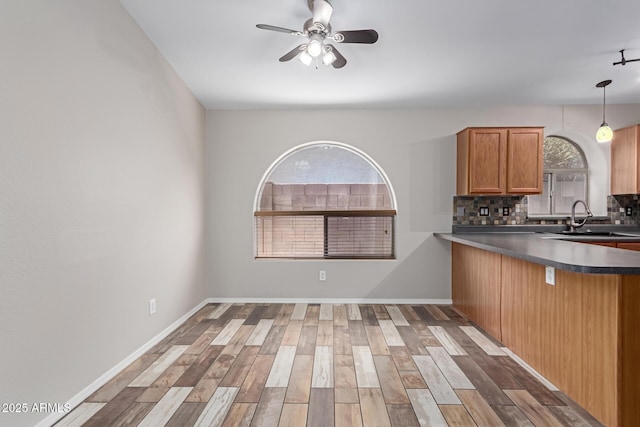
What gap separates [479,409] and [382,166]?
9.64 ft

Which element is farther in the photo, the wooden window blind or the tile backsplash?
the wooden window blind

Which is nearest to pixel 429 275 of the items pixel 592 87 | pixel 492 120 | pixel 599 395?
pixel 492 120

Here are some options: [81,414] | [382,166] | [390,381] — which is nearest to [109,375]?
[81,414]

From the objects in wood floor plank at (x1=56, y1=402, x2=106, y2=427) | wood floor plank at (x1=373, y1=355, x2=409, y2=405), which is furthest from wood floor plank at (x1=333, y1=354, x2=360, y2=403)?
wood floor plank at (x1=56, y1=402, x2=106, y2=427)

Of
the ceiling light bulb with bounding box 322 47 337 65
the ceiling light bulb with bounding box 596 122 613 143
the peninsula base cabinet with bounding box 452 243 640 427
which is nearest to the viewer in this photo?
the peninsula base cabinet with bounding box 452 243 640 427

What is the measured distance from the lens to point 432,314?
387cm

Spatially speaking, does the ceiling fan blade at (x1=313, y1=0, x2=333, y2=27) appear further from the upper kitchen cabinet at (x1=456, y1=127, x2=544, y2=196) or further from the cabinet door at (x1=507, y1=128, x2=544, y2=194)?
the cabinet door at (x1=507, y1=128, x2=544, y2=194)

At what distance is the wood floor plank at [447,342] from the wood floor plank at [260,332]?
63.6 inches

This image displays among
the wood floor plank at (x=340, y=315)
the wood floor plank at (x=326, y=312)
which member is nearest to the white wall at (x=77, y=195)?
the wood floor plank at (x=326, y=312)

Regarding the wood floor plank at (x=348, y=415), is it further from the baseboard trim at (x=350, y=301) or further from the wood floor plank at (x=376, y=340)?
the baseboard trim at (x=350, y=301)

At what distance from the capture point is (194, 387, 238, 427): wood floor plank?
188cm

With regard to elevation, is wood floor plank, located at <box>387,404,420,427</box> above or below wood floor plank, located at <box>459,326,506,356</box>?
below

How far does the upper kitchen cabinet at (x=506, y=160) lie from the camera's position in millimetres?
3848

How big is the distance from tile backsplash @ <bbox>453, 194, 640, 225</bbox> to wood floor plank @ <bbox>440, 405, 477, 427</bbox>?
2704 mm
